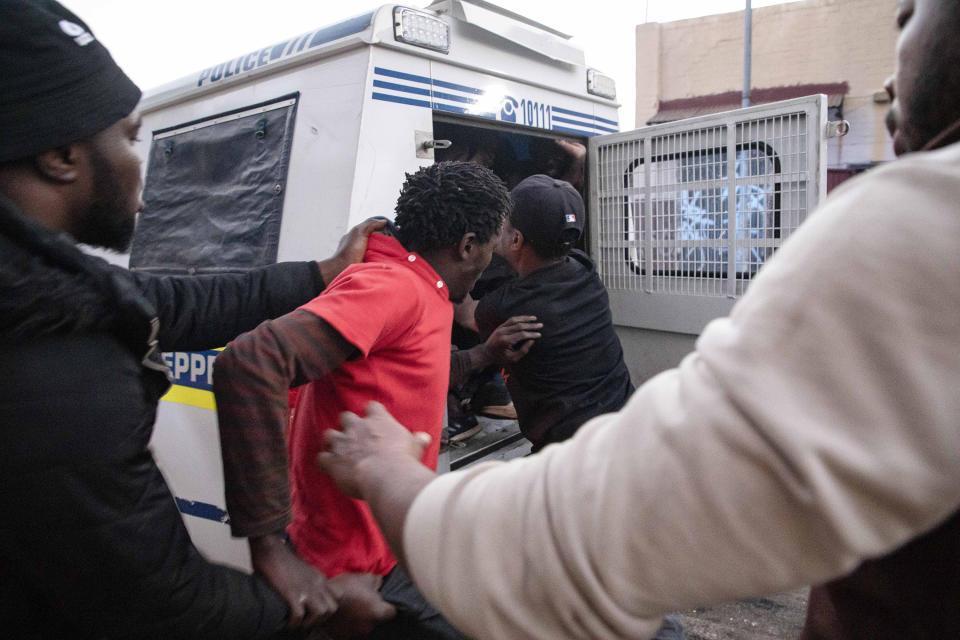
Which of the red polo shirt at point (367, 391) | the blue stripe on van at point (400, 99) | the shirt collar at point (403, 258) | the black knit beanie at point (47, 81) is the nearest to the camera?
the black knit beanie at point (47, 81)

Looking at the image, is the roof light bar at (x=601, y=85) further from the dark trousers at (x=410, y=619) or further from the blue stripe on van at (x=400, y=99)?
the dark trousers at (x=410, y=619)

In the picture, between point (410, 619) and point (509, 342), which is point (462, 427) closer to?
point (509, 342)

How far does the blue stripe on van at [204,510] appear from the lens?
248cm

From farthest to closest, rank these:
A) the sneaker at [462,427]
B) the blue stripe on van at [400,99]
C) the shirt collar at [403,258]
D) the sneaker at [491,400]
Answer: the sneaker at [491,400] → the sneaker at [462,427] → the blue stripe on van at [400,99] → the shirt collar at [403,258]

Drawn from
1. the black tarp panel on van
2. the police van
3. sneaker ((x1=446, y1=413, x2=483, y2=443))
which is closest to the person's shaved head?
the police van

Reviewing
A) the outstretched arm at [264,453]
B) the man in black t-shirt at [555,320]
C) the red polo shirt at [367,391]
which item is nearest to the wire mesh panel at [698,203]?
the man in black t-shirt at [555,320]

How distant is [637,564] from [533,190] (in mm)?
2435

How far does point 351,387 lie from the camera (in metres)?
1.56

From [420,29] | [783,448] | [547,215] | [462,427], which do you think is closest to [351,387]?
[783,448]

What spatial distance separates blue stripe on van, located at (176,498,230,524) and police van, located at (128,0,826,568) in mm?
10

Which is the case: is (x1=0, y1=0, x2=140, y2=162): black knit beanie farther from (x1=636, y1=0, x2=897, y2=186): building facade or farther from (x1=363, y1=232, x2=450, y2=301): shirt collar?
(x1=636, y1=0, x2=897, y2=186): building facade

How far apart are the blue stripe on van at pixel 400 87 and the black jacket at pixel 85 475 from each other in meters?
1.48

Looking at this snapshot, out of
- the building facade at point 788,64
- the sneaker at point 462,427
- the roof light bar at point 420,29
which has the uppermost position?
the building facade at point 788,64

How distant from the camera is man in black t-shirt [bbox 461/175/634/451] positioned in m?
2.74
